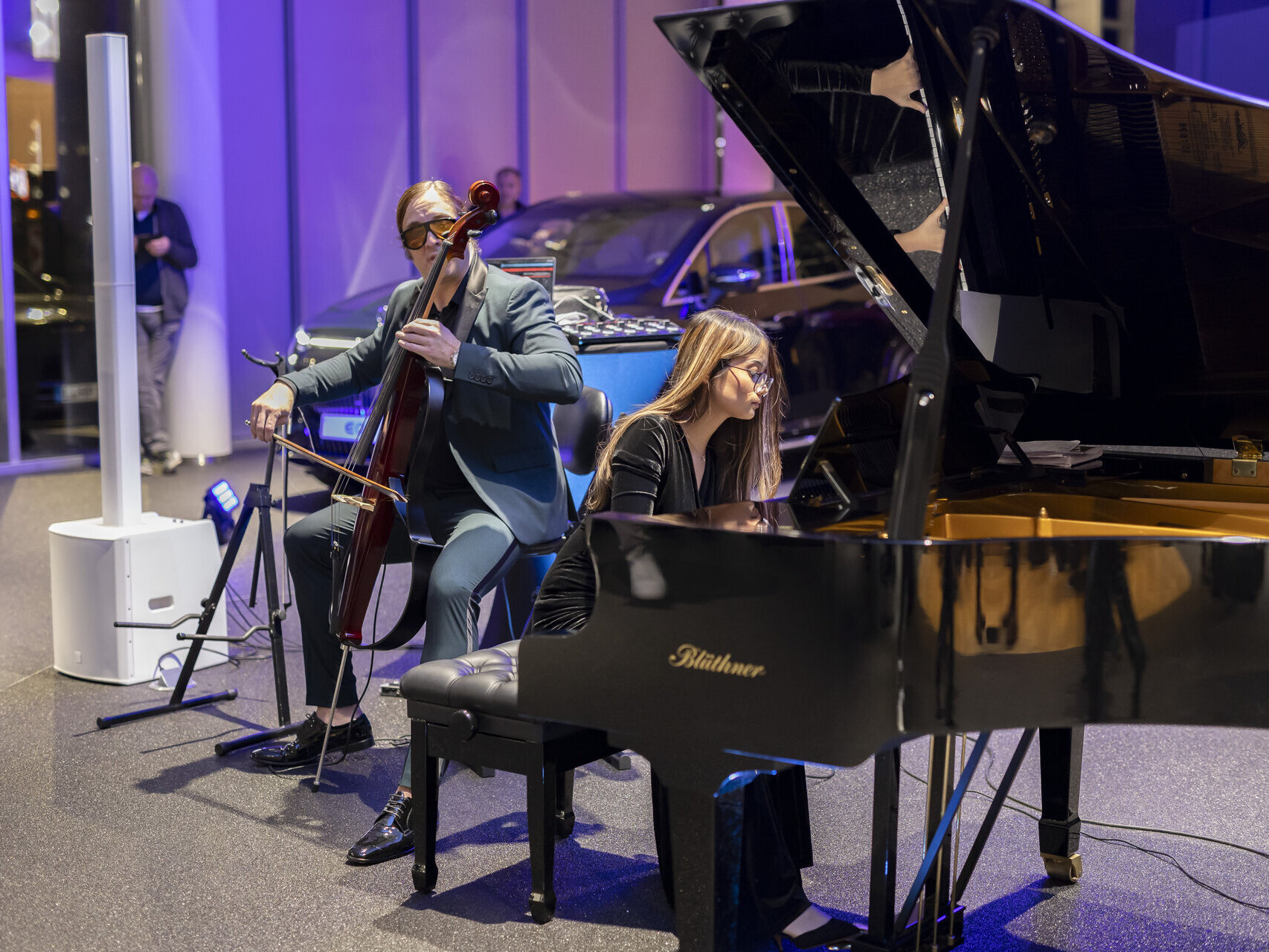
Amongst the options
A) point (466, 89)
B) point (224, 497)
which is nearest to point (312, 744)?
point (224, 497)

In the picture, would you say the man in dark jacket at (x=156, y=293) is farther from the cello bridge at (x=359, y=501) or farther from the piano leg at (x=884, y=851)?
the piano leg at (x=884, y=851)

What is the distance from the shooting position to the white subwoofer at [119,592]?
399 cm

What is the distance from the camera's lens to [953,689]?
1.88m

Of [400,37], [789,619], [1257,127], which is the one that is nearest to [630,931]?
[789,619]

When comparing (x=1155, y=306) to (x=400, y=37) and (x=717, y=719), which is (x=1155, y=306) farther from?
(x=400, y=37)

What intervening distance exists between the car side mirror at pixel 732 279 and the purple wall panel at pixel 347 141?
2.95 metres

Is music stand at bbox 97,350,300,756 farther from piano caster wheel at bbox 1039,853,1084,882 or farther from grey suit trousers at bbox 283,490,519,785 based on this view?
piano caster wheel at bbox 1039,853,1084,882

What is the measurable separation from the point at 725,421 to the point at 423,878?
3.62 feet

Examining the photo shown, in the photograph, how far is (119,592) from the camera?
399 centimetres

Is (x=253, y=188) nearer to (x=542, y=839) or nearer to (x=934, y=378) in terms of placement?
(x=542, y=839)

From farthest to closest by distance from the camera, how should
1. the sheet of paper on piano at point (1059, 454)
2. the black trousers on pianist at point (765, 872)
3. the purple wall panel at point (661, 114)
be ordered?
the purple wall panel at point (661, 114) < the sheet of paper on piano at point (1059, 454) < the black trousers on pianist at point (765, 872)

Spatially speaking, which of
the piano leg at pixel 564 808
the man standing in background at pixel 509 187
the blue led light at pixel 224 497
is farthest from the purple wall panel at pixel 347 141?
the piano leg at pixel 564 808

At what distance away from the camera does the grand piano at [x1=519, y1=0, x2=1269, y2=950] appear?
1.89 m

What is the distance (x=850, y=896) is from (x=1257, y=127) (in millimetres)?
1625
